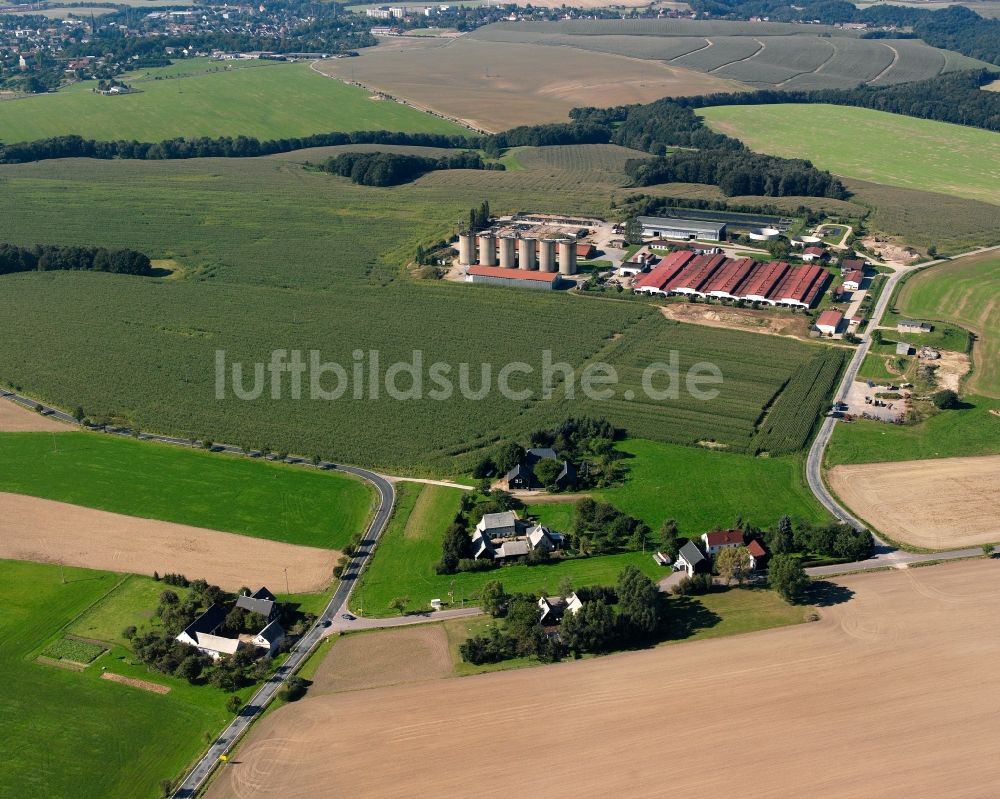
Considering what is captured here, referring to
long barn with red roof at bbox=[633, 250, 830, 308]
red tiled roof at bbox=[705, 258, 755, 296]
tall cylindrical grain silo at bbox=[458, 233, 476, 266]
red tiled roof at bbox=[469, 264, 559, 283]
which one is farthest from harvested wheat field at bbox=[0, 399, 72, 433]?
red tiled roof at bbox=[705, 258, 755, 296]

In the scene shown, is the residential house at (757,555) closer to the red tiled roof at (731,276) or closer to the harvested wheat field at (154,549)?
the harvested wheat field at (154,549)

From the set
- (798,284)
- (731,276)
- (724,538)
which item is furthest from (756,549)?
(731,276)

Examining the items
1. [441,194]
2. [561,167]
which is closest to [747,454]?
[441,194]

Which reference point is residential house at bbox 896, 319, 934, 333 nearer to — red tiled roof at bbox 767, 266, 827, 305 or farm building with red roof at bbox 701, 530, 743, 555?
red tiled roof at bbox 767, 266, 827, 305

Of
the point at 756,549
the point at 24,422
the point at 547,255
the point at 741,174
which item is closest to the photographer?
the point at 756,549

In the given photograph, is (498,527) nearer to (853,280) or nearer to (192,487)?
(192,487)

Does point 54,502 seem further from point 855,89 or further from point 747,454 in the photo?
point 855,89

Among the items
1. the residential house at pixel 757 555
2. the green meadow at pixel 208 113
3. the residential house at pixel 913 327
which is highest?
the green meadow at pixel 208 113

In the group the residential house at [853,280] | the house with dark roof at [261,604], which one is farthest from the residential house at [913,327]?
the house with dark roof at [261,604]
